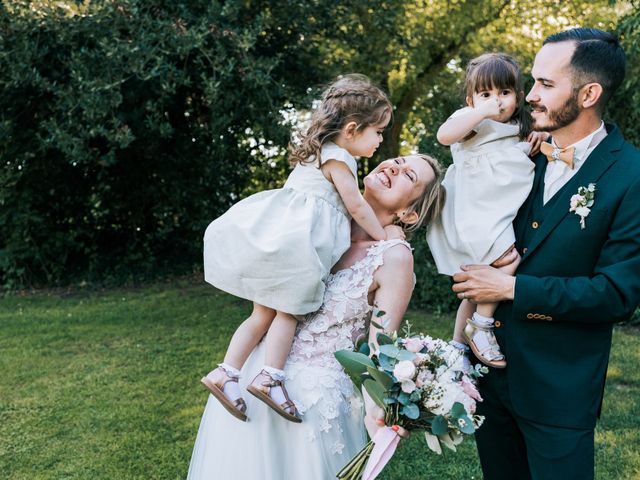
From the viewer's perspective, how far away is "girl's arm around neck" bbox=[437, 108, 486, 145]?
2555 millimetres

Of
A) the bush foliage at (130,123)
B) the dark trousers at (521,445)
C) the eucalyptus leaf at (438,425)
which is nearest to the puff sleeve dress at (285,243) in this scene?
the eucalyptus leaf at (438,425)

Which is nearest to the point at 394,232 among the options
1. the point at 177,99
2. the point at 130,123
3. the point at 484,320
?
the point at 484,320

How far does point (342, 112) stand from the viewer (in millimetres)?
2766

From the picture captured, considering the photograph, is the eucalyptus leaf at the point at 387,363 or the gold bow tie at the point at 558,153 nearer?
the eucalyptus leaf at the point at 387,363

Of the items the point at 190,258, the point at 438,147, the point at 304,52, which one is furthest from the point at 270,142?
the point at 438,147

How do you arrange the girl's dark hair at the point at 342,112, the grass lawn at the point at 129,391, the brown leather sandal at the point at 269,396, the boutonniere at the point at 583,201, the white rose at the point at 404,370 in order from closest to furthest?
the white rose at the point at 404,370
the boutonniere at the point at 583,201
the brown leather sandal at the point at 269,396
the girl's dark hair at the point at 342,112
the grass lawn at the point at 129,391

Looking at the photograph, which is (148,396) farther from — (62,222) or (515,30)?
(515,30)

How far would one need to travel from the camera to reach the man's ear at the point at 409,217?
267cm

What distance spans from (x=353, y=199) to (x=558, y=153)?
79 centimetres

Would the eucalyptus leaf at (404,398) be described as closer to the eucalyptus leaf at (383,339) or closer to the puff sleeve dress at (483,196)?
the eucalyptus leaf at (383,339)

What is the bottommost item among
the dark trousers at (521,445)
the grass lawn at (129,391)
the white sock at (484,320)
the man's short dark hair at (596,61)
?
the grass lawn at (129,391)

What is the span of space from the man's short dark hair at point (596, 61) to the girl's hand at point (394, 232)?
851mm

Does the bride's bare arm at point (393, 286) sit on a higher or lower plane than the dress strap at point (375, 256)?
lower

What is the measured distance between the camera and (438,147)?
25.6 feet
